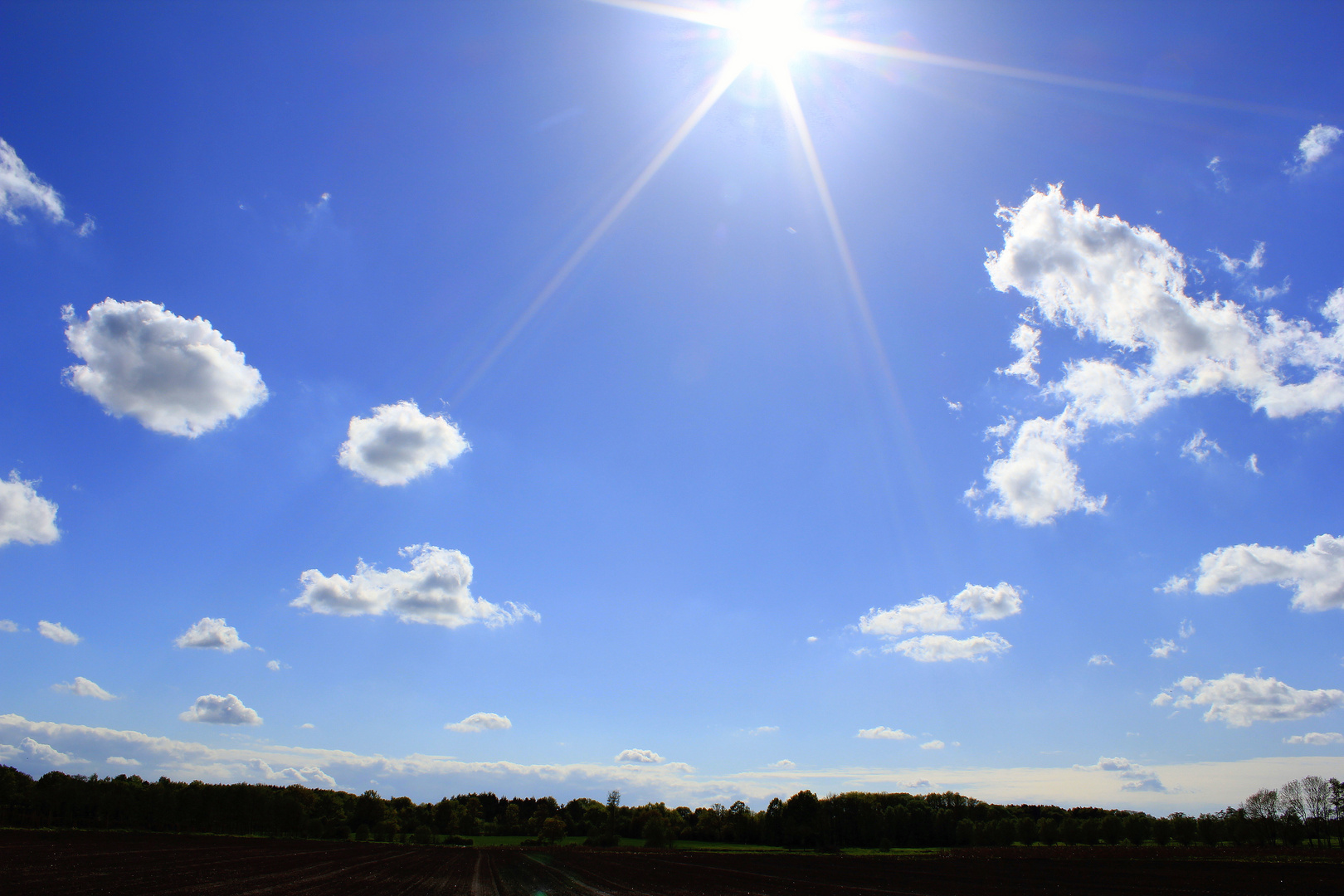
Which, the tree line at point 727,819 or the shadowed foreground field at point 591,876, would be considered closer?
the shadowed foreground field at point 591,876

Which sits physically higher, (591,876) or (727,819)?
(591,876)

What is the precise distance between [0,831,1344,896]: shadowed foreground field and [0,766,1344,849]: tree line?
3223 inches

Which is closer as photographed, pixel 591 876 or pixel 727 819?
pixel 591 876

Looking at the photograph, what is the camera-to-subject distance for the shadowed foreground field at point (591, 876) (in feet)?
128

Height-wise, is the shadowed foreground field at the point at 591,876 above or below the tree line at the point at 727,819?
above

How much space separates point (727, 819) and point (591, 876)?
142 m

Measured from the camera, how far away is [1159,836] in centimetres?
15575

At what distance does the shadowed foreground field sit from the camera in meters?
38.9

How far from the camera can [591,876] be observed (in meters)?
56.7

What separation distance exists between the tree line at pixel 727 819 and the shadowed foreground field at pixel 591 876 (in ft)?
269

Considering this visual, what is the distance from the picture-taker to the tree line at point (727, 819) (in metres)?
133

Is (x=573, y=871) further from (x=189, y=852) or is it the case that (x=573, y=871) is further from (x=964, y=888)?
(x=189, y=852)

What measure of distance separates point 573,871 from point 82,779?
147 m

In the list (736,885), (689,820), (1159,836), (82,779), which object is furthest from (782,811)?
(82,779)
